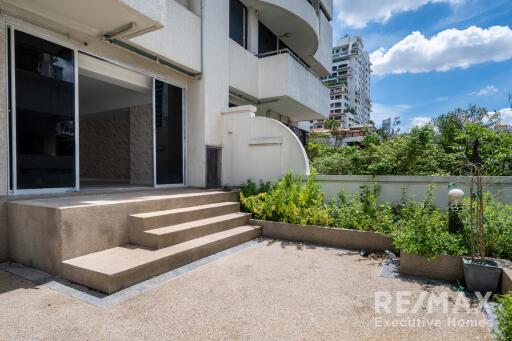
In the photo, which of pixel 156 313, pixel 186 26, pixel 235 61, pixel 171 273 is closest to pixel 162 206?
pixel 171 273

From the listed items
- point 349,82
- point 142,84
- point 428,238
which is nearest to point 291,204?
point 428,238

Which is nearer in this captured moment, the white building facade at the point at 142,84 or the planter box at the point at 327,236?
the white building facade at the point at 142,84

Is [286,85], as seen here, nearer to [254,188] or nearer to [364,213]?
[254,188]

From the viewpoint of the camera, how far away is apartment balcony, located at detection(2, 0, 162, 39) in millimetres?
4738

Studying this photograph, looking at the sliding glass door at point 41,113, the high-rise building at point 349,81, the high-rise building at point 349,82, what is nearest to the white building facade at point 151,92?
the sliding glass door at point 41,113

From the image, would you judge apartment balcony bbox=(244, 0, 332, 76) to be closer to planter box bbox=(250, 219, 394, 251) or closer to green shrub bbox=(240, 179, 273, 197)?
green shrub bbox=(240, 179, 273, 197)

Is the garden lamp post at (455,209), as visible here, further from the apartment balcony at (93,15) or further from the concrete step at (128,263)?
the apartment balcony at (93,15)

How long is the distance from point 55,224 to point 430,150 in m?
7.97

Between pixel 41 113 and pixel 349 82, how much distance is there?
11028 centimetres

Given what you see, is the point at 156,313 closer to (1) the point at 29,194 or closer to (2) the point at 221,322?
(2) the point at 221,322

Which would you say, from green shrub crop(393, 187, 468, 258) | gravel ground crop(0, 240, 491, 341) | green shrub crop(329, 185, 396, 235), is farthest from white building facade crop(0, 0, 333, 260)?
green shrub crop(393, 187, 468, 258)

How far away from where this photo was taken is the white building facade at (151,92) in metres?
4.99

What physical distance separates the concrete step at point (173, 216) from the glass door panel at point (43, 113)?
2096mm

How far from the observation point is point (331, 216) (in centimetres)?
633
